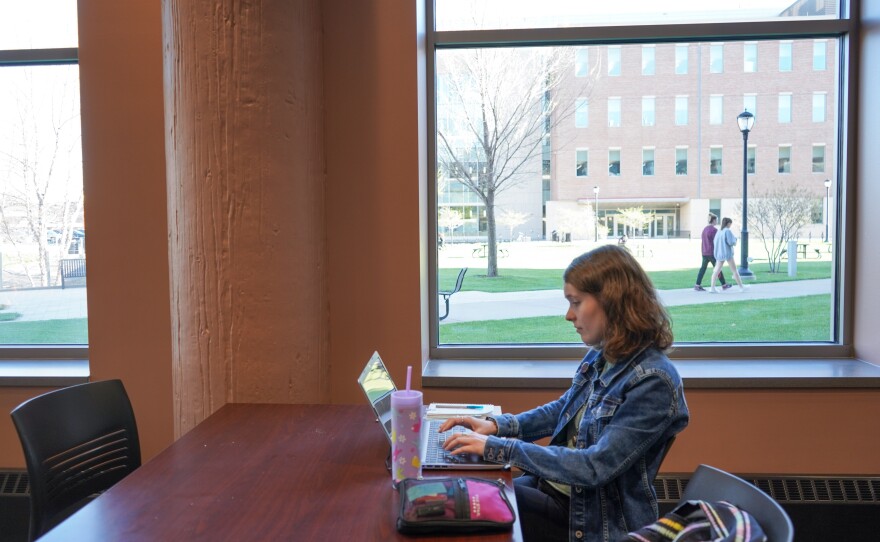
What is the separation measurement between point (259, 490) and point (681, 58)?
2.87m

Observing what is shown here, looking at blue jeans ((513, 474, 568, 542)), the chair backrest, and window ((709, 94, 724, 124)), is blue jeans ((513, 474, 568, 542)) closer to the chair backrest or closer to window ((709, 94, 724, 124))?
the chair backrest

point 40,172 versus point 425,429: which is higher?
point 40,172

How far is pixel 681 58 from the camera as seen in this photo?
3.19 meters

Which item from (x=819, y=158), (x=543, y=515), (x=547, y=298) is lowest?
(x=543, y=515)

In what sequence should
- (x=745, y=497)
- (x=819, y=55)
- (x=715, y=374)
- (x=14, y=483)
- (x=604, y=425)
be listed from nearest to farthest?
(x=745, y=497) → (x=604, y=425) → (x=715, y=374) → (x=14, y=483) → (x=819, y=55)

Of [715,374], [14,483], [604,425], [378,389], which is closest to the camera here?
[604,425]

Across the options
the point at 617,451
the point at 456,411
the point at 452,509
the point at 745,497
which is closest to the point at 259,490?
the point at 452,509

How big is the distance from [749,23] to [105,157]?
123 inches

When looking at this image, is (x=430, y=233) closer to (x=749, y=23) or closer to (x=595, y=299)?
(x=595, y=299)

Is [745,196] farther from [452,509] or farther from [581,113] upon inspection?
[452,509]

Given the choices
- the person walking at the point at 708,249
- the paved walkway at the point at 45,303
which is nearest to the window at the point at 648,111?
the person walking at the point at 708,249

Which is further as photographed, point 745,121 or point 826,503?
point 745,121

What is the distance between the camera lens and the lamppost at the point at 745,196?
3.20 m

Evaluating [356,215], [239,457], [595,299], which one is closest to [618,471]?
[595,299]
